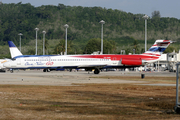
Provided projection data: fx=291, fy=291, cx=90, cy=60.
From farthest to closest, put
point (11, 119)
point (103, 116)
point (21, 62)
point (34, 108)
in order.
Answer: point (21, 62) < point (34, 108) < point (103, 116) < point (11, 119)

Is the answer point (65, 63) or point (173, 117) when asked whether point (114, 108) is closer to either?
point (173, 117)

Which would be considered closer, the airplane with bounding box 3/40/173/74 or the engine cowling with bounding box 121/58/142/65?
the airplane with bounding box 3/40/173/74

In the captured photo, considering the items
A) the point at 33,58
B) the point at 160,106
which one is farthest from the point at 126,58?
the point at 160,106

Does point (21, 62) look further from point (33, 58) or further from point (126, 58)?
point (126, 58)

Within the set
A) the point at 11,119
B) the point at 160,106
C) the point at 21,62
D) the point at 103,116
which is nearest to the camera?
the point at 11,119

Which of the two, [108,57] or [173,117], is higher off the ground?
[108,57]

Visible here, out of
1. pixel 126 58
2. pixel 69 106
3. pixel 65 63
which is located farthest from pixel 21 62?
pixel 69 106

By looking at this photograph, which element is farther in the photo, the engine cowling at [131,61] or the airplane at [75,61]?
the engine cowling at [131,61]

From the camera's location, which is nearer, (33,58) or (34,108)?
(34,108)

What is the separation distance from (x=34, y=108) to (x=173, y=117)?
6.86 metres

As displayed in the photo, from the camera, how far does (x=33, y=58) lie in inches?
2562

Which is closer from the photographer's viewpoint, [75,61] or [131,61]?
[131,61]

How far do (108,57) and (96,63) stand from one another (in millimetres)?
3100

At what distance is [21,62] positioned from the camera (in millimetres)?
64562
